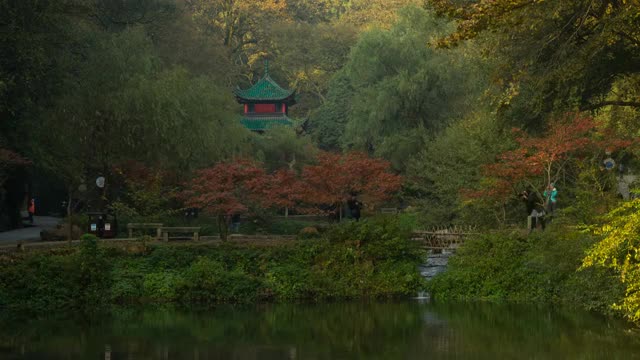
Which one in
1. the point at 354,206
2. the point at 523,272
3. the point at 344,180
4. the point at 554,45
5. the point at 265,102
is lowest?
the point at 523,272

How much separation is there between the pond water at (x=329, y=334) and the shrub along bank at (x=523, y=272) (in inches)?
40.4

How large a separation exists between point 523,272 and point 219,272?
32.7 ft

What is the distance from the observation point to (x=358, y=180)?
3650cm

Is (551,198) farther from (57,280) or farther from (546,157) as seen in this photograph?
(57,280)

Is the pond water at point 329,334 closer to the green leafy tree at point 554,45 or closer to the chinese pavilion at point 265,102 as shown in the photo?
the green leafy tree at point 554,45

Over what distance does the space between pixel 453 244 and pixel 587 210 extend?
25.6 feet

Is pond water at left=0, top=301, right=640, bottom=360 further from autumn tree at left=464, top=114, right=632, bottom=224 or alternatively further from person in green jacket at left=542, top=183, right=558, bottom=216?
autumn tree at left=464, top=114, right=632, bottom=224

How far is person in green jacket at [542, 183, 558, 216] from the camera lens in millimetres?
32781

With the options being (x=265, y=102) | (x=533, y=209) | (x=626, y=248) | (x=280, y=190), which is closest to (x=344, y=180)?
(x=280, y=190)

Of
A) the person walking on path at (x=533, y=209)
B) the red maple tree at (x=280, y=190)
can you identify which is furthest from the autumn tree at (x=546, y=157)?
the red maple tree at (x=280, y=190)

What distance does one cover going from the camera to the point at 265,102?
6731 centimetres

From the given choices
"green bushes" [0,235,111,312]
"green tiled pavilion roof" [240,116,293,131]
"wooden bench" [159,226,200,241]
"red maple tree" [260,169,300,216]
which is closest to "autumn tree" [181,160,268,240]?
"red maple tree" [260,169,300,216]

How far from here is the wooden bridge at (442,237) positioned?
35.1m

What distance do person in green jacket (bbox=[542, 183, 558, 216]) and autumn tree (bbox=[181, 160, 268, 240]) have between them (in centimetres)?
1043
